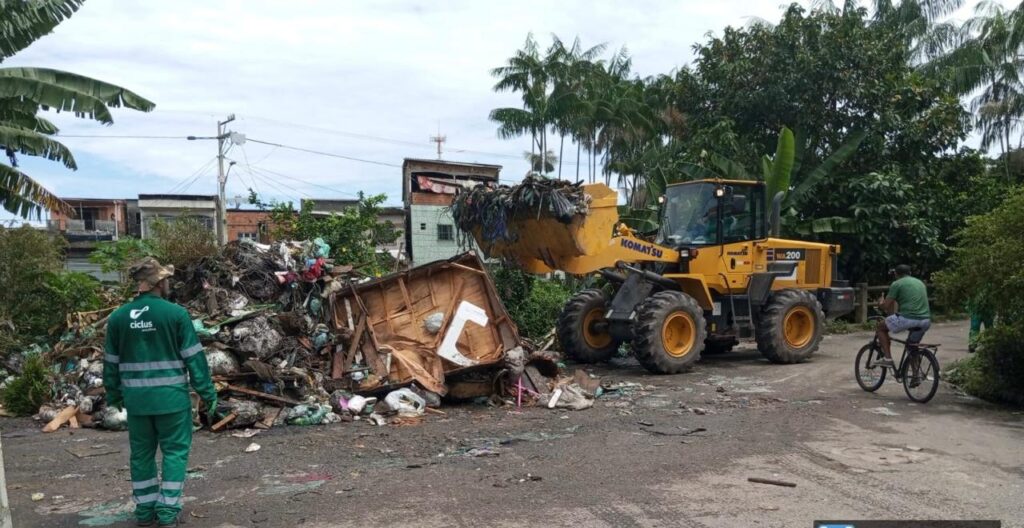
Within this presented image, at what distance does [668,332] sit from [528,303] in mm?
3541

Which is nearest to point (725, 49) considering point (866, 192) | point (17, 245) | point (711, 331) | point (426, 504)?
point (866, 192)

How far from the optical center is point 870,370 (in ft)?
32.7

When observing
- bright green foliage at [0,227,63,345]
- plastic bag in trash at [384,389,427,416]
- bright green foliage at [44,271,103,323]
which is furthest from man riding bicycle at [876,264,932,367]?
bright green foliage at [0,227,63,345]

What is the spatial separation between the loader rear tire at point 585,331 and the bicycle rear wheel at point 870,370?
3.51 meters

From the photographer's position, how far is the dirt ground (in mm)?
5352

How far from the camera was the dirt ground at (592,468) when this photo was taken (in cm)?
535

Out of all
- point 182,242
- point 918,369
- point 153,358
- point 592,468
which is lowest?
point 592,468

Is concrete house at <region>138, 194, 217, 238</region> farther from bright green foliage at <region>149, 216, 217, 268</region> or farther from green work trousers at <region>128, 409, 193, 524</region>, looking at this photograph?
green work trousers at <region>128, 409, 193, 524</region>

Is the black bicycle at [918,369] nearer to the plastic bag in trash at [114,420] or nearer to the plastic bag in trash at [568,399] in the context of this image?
the plastic bag in trash at [568,399]

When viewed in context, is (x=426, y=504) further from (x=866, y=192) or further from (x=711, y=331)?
(x=866, y=192)

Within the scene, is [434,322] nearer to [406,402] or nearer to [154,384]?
[406,402]

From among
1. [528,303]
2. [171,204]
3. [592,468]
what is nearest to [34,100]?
[528,303]

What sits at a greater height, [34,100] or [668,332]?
[34,100]

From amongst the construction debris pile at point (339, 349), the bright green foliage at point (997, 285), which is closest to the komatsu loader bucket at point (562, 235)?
the construction debris pile at point (339, 349)
